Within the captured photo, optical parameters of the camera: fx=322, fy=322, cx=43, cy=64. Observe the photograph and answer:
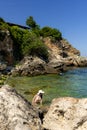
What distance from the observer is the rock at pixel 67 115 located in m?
11.0

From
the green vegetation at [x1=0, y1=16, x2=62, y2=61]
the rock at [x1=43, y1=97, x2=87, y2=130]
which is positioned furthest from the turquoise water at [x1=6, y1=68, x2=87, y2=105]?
the green vegetation at [x1=0, y1=16, x2=62, y2=61]

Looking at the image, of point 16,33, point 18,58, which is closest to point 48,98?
point 18,58

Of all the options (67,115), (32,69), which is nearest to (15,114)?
(67,115)

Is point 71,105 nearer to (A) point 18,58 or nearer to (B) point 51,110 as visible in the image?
(B) point 51,110

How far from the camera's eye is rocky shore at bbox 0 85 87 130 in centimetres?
1034

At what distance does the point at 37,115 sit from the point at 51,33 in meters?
110

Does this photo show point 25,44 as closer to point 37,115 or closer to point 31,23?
point 31,23

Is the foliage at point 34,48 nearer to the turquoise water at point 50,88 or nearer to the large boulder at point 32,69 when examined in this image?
the large boulder at point 32,69

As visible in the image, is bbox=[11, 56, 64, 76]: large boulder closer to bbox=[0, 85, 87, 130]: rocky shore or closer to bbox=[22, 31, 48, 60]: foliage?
bbox=[22, 31, 48, 60]: foliage

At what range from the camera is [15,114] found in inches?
416

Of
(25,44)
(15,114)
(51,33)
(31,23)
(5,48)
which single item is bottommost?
(15,114)

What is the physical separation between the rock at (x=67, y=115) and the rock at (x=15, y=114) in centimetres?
90

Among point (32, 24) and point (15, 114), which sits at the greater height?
point (32, 24)

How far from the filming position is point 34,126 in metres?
10.4
